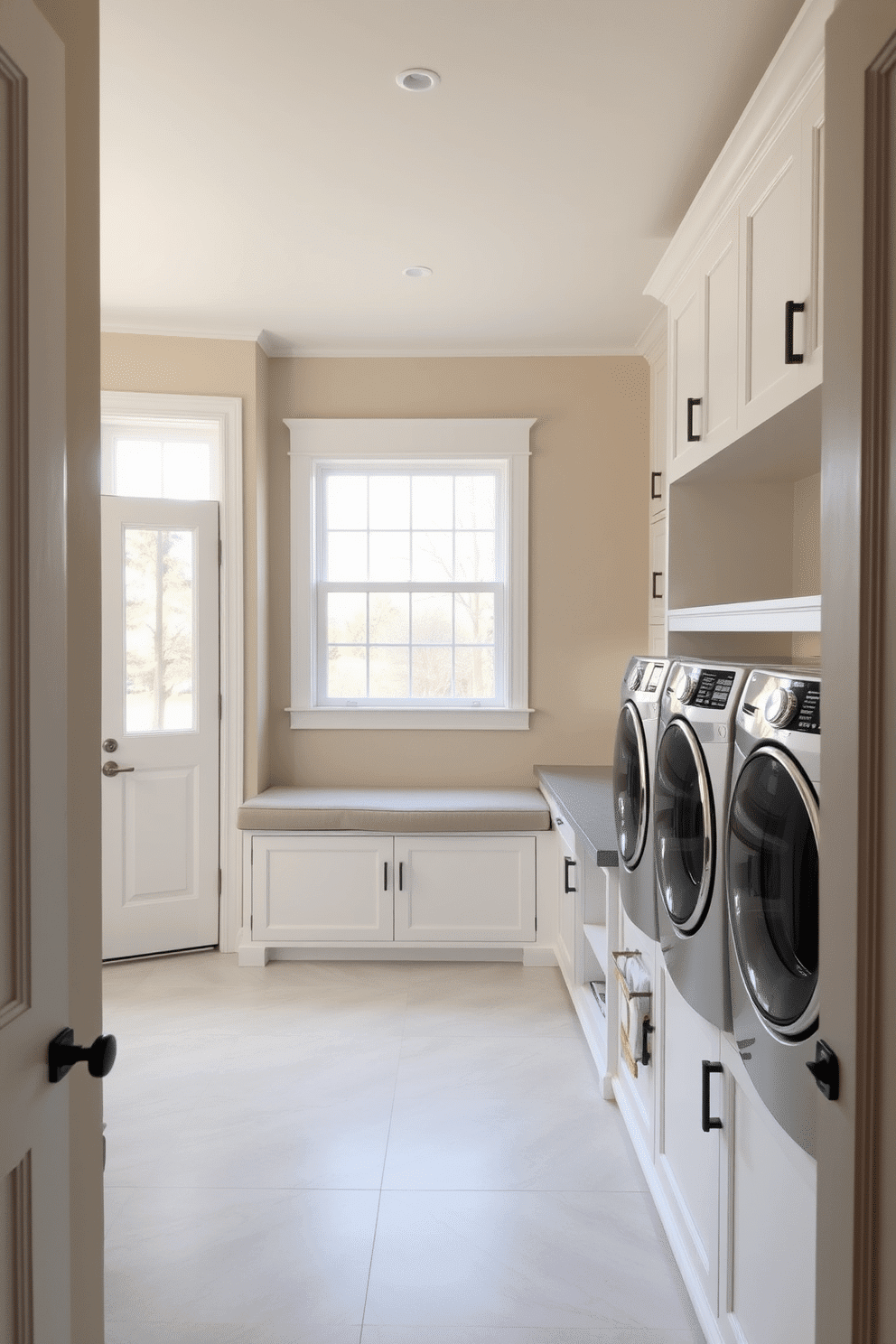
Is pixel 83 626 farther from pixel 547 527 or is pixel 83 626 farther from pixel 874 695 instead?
pixel 547 527

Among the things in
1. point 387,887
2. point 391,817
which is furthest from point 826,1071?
point 387,887

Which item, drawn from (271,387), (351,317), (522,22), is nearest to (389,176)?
(522,22)

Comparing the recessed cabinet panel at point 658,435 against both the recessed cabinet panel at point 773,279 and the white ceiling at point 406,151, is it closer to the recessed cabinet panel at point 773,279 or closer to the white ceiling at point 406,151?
the white ceiling at point 406,151

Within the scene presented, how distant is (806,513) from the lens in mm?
2652

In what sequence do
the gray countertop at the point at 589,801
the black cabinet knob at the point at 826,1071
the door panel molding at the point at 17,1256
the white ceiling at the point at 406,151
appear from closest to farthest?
the door panel molding at the point at 17,1256 < the black cabinet knob at the point at 826,1071 < the white ceiling at the point at 406,151 < the gray countertop at the point at 589,801

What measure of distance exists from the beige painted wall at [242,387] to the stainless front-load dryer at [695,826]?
2506 mm

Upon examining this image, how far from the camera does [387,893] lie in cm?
396

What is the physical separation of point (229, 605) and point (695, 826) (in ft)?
9.28

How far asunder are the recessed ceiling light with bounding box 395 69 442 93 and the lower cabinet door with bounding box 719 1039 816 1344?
7.44 ft

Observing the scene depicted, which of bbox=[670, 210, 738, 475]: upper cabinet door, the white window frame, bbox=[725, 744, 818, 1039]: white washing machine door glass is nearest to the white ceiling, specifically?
bbox=[670, 210, 738, 475]: upper cabinet door

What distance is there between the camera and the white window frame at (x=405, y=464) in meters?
4.36

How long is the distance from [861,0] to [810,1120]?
1283mm

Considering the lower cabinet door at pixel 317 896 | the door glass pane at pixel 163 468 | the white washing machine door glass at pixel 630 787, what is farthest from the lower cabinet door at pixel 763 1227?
the door glass pane at pixel 163 468

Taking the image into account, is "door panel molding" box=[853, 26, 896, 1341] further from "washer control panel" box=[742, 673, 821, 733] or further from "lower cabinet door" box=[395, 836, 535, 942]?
"lower cabinet door" box=[395, 836, 535, 942]
